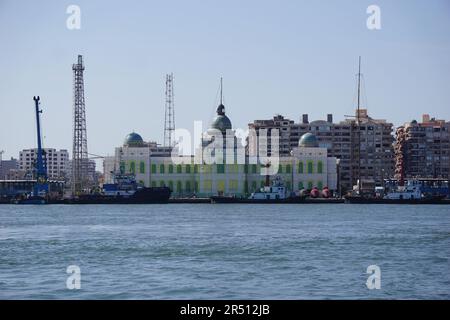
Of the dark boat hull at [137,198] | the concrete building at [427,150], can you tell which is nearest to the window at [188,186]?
the dark boat hull at [137,198]

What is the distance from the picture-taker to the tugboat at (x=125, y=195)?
376 feet

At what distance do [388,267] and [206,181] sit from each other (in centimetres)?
9768

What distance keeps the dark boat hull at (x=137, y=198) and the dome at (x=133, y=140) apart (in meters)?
18.0

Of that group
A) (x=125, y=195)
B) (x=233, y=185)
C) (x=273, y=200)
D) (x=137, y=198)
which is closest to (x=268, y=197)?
(x=273, y=200)

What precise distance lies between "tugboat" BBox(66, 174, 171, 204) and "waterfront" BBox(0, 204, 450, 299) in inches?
2512

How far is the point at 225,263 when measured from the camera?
3056cm

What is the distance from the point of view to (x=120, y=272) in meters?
28.0

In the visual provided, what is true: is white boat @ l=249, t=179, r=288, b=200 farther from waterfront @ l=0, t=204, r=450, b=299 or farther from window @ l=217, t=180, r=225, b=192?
waterfront @ l=0, t=204, r=450, b=299

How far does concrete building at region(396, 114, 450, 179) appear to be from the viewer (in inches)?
6132

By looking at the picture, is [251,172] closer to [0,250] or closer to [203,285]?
[0,250]

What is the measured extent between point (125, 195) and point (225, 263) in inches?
3413

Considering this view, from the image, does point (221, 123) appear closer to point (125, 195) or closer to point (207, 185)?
point (207, 185)
